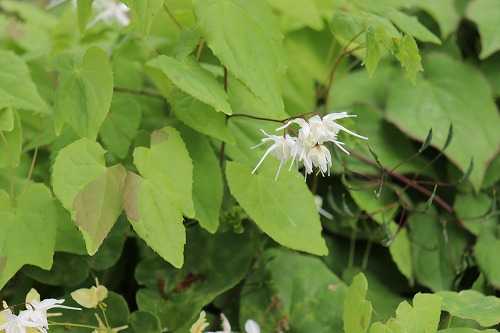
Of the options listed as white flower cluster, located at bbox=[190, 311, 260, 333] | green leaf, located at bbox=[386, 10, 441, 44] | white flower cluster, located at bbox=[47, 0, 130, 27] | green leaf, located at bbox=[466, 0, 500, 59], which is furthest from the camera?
white flower cluster, located at bbox=[47, 0, 130, 27]

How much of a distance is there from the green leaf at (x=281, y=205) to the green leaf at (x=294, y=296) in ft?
0.54

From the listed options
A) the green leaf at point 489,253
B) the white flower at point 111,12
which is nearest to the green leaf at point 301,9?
the white flower at point 111,12

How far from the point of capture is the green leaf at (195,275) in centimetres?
102

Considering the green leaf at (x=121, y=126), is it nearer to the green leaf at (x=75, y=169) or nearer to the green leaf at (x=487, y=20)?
the green leaf at (x=75, y=169)

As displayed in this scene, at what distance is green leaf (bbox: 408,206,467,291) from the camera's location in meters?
1.14

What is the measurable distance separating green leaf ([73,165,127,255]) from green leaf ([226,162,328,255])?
14 centimetres

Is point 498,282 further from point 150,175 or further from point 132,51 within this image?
point 132,51

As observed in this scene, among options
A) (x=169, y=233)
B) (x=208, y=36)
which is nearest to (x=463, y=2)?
(x=208, y=36)

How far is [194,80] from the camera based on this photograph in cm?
87

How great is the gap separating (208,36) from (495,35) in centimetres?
58

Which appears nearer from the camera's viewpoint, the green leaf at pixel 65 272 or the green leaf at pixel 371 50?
the green leaf at pixel 371 50

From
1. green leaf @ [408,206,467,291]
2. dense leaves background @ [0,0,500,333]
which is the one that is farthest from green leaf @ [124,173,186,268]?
green leaf @ [408,206,467,291]

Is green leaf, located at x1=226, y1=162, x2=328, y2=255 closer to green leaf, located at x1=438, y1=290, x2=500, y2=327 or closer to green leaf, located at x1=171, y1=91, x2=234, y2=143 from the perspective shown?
green leaf, located at x1=171, y1=91, x2=234, y2=143

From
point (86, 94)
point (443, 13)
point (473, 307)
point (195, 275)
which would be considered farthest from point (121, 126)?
point (443, 13)
